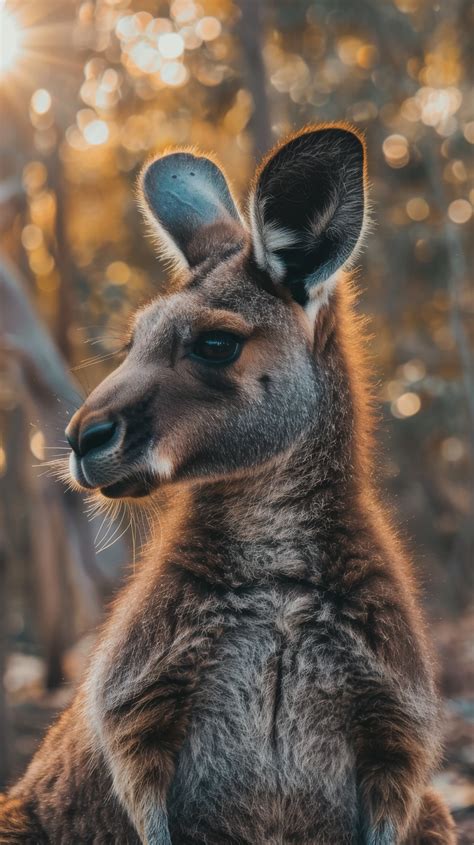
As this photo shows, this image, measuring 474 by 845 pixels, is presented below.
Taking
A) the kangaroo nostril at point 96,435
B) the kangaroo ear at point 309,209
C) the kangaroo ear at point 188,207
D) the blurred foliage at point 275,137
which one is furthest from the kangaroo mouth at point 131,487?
the blurred foliage at point 275,137

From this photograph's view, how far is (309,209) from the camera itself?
2900mm

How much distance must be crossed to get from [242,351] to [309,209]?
1.55 feet

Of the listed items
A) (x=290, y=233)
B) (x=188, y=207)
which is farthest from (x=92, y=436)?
(x=188, y=207)

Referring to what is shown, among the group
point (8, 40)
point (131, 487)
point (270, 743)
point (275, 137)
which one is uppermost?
point (8, 40)

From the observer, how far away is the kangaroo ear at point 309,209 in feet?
9.02

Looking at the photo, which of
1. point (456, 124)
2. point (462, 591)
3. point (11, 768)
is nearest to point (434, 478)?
point (462, 591)

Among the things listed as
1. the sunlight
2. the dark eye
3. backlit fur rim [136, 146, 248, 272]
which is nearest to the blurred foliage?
the sunlight

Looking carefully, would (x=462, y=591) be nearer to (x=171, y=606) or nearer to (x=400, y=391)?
(x=400, y=391)

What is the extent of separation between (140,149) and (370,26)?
15.4ft

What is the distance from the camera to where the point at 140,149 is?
54.0ft

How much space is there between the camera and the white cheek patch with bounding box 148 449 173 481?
107 inches

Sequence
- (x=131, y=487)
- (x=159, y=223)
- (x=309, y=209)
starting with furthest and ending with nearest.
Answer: (x=159, y=223), (x=309, y=209), (x=131, y=487)

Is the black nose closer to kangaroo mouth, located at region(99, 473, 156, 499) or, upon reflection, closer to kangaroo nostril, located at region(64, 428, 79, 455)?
kangaroo nostril, located at region(64, 428, 79, 455)

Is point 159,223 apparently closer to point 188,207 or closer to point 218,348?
point 188,207
